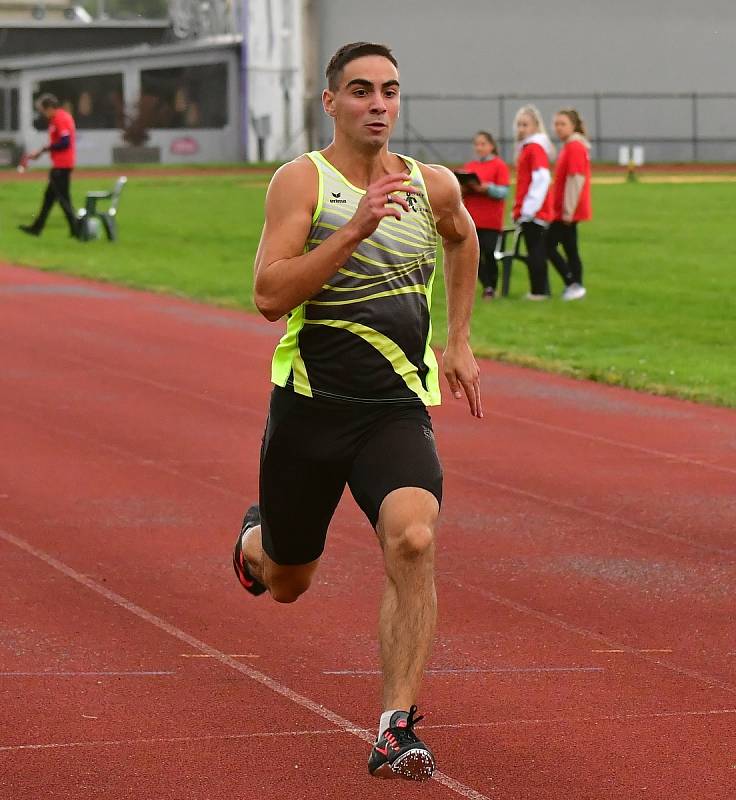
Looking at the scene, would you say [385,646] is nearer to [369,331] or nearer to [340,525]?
[369,331]

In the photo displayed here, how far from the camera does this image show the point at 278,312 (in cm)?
509

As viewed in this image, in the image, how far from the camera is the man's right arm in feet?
16.0

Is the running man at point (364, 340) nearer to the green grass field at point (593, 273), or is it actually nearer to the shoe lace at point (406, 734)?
the shoe lace at point (406, 734)

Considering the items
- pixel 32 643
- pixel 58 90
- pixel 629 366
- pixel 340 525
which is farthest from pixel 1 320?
pixel 58 90

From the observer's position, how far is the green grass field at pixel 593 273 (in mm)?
14477

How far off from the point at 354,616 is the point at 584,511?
2.38 metres

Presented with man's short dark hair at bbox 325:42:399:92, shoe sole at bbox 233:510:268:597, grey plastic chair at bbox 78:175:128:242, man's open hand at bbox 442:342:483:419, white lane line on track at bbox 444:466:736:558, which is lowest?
white lane line on track at bbox 444:466:736:558

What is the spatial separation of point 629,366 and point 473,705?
28.3ft

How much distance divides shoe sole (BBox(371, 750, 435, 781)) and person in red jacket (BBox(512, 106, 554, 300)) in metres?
13.2

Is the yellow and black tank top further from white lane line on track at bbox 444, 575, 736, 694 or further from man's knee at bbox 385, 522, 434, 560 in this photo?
white lane line on track at bbox 444, 575, 736, 694

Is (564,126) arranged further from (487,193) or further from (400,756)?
(400,756)

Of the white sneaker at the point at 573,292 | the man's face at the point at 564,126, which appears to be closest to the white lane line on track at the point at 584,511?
the man's face at the point at 564,126

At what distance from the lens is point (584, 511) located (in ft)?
29.2

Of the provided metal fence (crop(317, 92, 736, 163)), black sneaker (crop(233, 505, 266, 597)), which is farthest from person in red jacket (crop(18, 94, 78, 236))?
metal fence (crop(317, 92, 736, 163))
